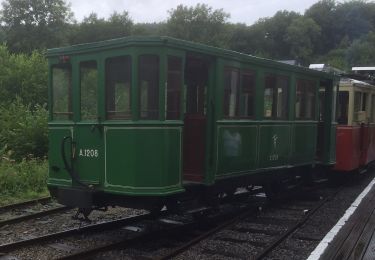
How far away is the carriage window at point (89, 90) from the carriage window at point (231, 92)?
1.98 m

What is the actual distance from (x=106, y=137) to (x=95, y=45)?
1301 mm

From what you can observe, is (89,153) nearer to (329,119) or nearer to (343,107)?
(329,119)

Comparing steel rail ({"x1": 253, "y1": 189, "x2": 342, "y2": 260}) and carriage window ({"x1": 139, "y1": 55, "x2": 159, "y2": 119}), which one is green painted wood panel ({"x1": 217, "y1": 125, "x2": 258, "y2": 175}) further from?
carriage window ({"x1": 139, "y1": 55, "x2": 159, "y2": 119})

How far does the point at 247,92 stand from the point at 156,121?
2420mm

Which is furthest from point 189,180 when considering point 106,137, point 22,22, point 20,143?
point 22,22

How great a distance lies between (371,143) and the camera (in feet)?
50.4

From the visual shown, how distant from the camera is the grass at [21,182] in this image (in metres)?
10.6

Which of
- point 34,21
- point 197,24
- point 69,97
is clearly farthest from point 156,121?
point 197,24

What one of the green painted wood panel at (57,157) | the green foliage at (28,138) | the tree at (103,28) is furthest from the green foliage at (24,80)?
the tree at (103,28)

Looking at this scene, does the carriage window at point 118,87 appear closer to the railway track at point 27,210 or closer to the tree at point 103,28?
the railway track at point 27,210

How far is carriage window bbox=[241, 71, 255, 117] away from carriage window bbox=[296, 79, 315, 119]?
2041 millimetres

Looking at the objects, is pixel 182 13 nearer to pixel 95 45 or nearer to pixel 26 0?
pixel 26 0

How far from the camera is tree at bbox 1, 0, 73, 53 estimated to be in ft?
178

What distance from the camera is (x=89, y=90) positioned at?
286 inches
